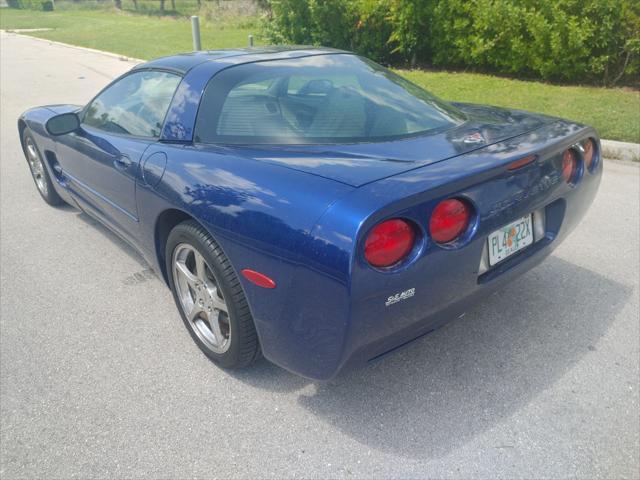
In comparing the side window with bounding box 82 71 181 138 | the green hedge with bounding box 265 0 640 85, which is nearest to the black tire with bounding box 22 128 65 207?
the side window with bounding box 82 71 181 138

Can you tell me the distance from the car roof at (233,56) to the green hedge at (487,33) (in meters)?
6.62

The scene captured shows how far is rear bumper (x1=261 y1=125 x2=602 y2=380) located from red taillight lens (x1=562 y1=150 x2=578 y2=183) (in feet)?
0.70

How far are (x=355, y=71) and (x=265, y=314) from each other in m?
1.60

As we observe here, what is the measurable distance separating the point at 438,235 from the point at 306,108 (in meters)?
1.02

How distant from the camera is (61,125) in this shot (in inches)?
138

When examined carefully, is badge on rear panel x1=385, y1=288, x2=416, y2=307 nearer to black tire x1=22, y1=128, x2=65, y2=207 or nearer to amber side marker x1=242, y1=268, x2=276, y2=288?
amber side marker x1=242, y1=268, x2=276, y2=288

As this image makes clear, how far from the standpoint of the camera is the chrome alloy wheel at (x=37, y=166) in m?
4.64

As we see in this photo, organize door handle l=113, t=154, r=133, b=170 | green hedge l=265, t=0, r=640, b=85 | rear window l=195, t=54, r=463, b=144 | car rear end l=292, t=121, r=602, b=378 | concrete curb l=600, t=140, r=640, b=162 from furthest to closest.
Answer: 1. green hedge l=265, t=0, r=640, b=85
2. concrete curb l=600, t=140, r=640, b=162
3. door handle l=113, t=154, r=133, b=170
4. rear window l=195, t=54, r=463, b=144
5. car rear end l=292, t=121, r=602, b=378

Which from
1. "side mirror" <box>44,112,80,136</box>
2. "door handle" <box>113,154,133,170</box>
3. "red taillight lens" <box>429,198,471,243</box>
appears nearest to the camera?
"red taillight lens" <box>429,198,471,243</box>

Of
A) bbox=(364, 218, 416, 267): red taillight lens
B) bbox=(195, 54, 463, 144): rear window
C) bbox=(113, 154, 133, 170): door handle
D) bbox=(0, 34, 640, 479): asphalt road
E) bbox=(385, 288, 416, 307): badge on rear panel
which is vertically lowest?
bbox=(0, 34, 640, 479): asphalt road

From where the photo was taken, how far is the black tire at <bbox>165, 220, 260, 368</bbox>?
2.28 m

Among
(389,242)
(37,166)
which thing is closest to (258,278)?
(389,242)

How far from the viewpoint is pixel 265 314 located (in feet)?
6.91

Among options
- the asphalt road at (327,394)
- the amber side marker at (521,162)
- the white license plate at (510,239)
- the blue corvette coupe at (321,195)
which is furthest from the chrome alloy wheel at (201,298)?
the amber side marker at (521,162)
